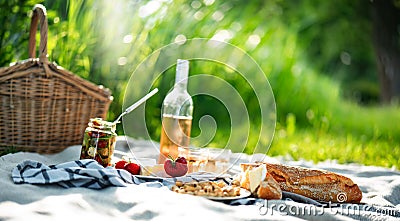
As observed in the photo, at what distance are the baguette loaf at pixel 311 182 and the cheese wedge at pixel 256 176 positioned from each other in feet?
0.28

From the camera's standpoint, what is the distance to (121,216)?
5.39 ft

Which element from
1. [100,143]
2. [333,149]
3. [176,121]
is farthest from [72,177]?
[333,149]

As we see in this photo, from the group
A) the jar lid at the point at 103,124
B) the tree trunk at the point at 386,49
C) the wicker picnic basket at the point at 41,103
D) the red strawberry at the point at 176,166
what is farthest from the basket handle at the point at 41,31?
the tree trunk at the point at 386,49

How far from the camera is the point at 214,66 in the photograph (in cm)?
473

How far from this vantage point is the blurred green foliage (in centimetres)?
366

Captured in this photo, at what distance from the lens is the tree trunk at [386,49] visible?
8.09 meters

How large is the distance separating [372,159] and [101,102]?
1800 mm

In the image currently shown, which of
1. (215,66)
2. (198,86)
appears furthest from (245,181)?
(215,66)

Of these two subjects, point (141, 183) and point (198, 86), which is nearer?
point (141, 183)

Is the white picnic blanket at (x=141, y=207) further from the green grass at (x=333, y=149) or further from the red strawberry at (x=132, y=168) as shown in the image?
the green grass at (x=333, y=149)

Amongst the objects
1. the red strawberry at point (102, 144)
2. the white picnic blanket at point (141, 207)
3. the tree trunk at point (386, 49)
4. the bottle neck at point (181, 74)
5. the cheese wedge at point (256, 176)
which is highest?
the tree trunk at point (386, 49)

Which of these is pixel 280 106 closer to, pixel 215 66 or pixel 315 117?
pixel 315 117

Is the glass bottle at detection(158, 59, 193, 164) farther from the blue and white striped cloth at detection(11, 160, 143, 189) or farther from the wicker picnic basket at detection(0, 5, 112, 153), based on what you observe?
the wicker picnic basket at detection(0, 5, 112, 153)

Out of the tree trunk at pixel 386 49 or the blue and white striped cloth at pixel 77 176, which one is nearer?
the blue and white striped cloth at pixel 77 176
